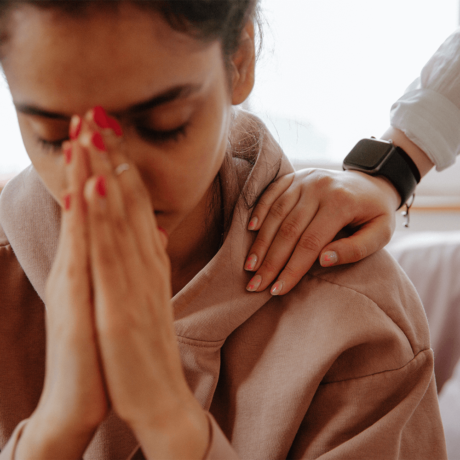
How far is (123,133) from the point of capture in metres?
0.44

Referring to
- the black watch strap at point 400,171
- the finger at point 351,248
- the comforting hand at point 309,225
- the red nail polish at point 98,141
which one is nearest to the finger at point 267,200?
the comforting hand at point 309,225

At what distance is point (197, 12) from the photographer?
17.5 inches

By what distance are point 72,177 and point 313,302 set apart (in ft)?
1.33

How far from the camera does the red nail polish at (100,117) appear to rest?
1.33 ft

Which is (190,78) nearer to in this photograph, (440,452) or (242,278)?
(242,278)

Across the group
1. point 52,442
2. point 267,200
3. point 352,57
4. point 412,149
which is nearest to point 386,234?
point 267,200

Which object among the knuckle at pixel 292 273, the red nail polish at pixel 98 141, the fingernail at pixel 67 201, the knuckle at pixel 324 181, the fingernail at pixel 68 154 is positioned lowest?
the knuckle at pixel 292 273

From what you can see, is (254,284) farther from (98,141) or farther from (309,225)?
(98,141)

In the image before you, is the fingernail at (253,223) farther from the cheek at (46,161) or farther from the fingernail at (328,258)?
the cheek at (46,161)

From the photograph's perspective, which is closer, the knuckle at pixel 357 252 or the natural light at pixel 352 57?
the knuckle at pixel 357 252

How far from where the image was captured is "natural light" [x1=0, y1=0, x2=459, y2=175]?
143 cm

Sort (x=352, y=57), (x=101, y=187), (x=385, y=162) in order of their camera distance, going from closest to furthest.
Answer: (x=101, y=187) → (x=385, y=162) → (x=352, y=57)

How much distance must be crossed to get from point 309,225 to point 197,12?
0.34m

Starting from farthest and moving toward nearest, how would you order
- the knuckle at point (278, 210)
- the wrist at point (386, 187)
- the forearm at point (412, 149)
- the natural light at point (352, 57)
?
the natural light at point (352, 57) < the forearm at point (412, 149) < the wrist at point (386, 187) < the knuckle at point (278, 210)
